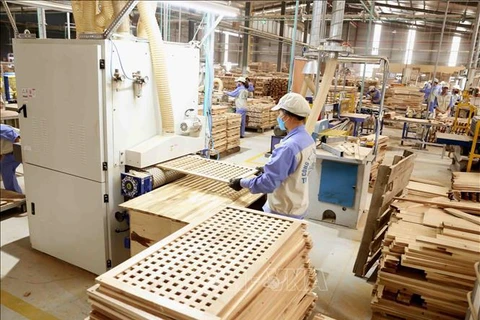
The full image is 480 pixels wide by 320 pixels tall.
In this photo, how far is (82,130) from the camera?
11.7ft

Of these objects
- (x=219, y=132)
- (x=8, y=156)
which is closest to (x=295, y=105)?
(x=8, y=156)

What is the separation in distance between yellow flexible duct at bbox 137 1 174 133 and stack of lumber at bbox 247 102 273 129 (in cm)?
834

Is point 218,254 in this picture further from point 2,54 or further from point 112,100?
point 2,54

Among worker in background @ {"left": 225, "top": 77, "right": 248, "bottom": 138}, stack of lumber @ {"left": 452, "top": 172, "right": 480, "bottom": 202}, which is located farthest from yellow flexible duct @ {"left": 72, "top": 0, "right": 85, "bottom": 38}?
worker in background @ {"left": 225, "top": 77, "right": 248, "bottom": 138}

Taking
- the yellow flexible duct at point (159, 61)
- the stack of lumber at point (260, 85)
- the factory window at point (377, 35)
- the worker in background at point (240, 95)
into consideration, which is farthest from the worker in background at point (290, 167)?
the factory window at point (377, 35)

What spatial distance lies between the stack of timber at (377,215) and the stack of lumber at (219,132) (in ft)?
15.9

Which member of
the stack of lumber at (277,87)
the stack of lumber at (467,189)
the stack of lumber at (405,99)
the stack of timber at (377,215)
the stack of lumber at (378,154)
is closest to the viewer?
the stack of timber at (377,215)

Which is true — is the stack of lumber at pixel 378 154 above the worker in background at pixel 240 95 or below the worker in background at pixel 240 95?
below

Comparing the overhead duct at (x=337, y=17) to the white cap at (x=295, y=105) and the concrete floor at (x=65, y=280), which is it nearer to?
the concrete floor at (x=65, y=280)

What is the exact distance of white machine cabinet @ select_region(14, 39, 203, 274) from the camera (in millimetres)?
3455

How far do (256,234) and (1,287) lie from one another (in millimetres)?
3060

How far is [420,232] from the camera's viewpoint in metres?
3.62

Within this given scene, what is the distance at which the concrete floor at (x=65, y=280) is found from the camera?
11.6 ft

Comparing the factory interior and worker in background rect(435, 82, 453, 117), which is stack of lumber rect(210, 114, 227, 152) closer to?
the factory interior
